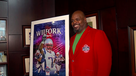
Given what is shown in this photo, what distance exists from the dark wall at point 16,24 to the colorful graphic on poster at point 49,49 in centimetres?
78

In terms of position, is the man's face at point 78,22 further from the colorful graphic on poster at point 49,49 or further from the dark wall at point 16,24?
the dark wall at point 16,24

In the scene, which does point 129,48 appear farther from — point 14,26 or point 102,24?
point 14,26

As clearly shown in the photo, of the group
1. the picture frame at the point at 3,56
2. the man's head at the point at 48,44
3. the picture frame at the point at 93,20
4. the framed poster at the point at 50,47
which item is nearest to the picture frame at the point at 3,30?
the picture frame at the point at 3,56

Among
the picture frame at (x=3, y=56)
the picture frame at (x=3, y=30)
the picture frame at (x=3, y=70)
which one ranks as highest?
the picture frame at (x=3, y=30)

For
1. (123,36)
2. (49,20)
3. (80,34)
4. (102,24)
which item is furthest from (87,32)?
(49,20)

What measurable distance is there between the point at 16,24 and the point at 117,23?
195cm

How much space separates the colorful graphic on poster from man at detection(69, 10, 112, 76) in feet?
0.66

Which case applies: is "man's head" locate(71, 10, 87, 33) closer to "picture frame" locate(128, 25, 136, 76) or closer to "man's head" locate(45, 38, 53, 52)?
"man's head" locate(45, 38, 53, 52)

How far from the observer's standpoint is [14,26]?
8.25 ft

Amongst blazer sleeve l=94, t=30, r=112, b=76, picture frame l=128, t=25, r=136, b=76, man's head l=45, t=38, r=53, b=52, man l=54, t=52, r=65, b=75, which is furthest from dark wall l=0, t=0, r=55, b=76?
picture frame l=128, t=25, r=136, b=76

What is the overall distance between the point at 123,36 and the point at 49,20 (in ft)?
3.42

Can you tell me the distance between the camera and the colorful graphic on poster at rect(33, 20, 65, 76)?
1.65 m

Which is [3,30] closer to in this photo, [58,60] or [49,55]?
[49,55]

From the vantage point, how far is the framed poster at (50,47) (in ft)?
5.35
